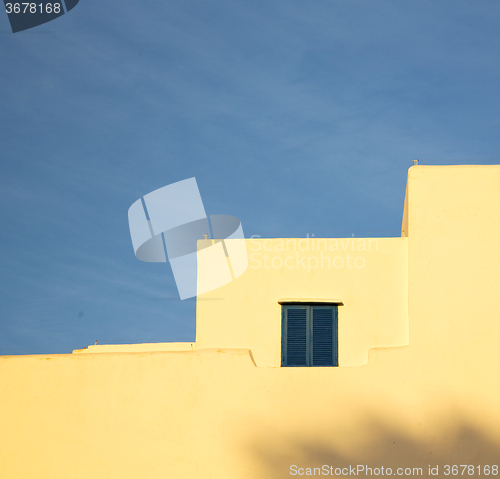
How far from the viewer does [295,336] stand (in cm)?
1210

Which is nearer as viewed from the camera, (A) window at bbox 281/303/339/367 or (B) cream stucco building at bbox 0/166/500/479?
(B) cream stucco building at bbox 0/166/500/479

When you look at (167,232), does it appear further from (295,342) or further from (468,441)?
(468,441)

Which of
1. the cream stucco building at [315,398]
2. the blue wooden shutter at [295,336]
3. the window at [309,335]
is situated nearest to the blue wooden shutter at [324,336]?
the window at [309,335]

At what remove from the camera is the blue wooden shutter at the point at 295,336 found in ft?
39.2

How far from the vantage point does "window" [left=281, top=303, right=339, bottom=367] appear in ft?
39.1

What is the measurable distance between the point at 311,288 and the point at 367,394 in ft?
10.7

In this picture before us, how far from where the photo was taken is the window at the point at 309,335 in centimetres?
1192

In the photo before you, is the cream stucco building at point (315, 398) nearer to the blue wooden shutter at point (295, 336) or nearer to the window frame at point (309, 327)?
the window frame at point (309, 327)

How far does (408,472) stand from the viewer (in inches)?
364

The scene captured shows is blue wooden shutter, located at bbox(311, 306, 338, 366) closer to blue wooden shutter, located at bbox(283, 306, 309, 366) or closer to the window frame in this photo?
the window frame

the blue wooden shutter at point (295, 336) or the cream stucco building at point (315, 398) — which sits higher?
the blue wooden shutter at point (295, 336)

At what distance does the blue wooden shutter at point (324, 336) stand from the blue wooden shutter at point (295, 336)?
0.58 feet

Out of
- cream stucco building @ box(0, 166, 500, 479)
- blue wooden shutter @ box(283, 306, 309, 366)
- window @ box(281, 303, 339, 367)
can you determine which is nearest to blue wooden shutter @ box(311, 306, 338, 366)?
window @ box(281, 303, 339, 367)

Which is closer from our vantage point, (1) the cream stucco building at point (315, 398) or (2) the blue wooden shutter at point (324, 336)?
(1) the cream stucco building at point (315, 398)
